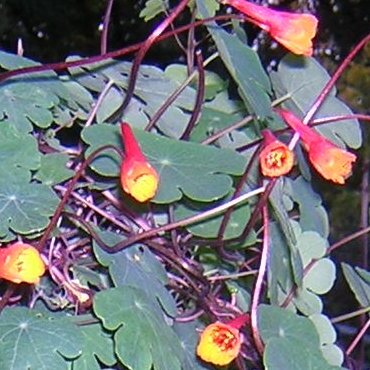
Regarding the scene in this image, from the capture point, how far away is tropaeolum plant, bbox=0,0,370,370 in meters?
0.50

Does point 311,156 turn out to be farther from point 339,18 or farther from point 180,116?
point 339,18

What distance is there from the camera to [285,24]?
53 centimetres

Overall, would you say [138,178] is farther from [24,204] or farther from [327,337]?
[327,337]

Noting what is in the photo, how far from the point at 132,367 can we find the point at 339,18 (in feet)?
9.36

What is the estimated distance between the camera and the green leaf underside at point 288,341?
532mm

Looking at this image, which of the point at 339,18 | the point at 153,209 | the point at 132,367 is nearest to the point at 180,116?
the point at 153,209

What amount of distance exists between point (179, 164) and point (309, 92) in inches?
6.6

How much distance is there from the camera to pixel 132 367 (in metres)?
0.49

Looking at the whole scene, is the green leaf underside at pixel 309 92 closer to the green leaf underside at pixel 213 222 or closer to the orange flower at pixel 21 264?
the green leaf underside at pixel 213 222

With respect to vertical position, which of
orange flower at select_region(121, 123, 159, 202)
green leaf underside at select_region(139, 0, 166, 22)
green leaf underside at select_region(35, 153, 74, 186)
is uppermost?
orange flower at select_region(121, 123, 159, 202)

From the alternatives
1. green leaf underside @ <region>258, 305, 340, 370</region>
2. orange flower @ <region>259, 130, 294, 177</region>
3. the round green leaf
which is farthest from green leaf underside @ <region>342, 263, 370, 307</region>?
orange flower @ <region>259, 130, 294, 177</region>

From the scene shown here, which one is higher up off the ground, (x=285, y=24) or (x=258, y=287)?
(x=285, y=24)

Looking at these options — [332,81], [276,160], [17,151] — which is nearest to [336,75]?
[332,81]

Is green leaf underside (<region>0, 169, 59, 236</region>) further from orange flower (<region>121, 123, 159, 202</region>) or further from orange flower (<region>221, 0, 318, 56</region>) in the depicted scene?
orange flower (<region>221, 0, 318, 56</region>)
